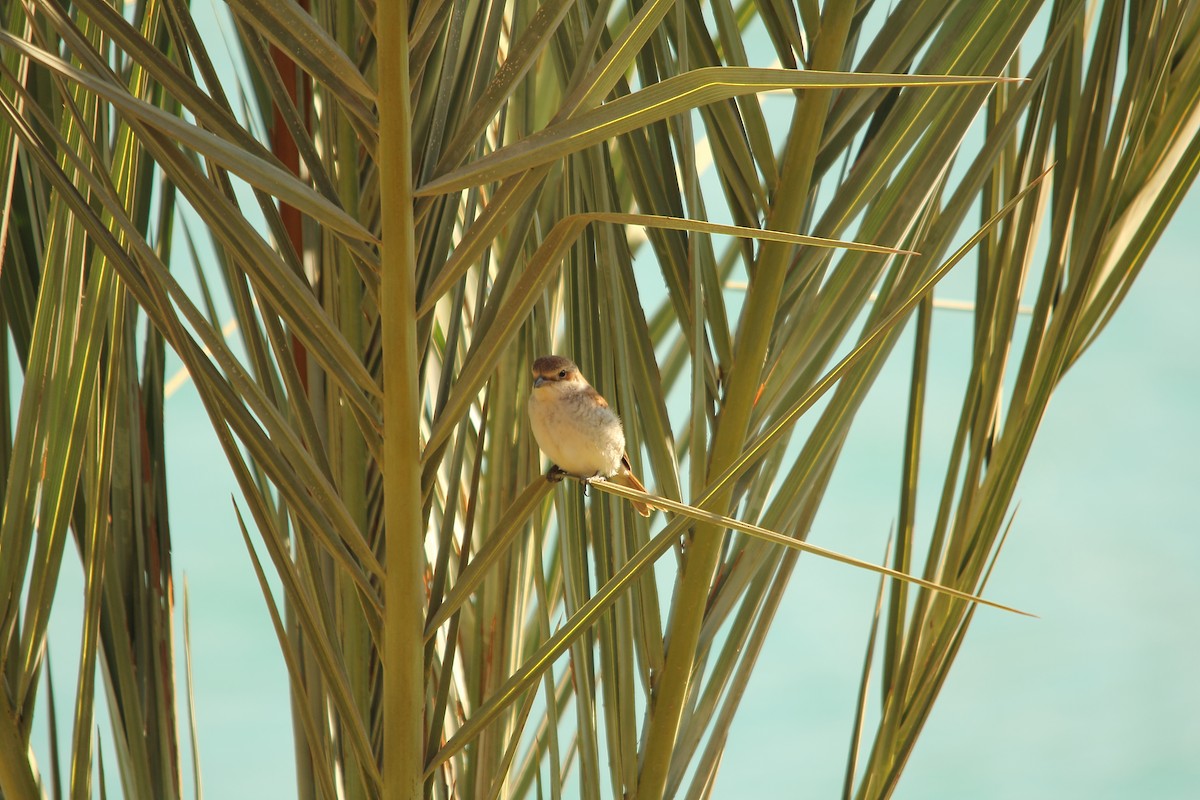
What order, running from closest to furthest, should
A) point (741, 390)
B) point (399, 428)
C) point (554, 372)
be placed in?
1. point (399, 428)
2. point (741, 390)
3. point (554, 372)

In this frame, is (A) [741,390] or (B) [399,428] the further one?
(A) [741,390]

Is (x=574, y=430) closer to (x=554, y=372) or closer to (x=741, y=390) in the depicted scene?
(x=554, y=372)

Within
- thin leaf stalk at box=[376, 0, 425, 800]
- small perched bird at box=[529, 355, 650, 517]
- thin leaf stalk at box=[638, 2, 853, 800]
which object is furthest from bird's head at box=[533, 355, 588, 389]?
thin leaf stalk at box=[376, 0, 425, 800]

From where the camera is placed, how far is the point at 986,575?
0.87m

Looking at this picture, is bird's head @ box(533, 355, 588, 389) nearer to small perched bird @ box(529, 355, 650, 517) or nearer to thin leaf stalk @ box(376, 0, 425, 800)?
small perched bird @ box(529, 355, 650, 517)

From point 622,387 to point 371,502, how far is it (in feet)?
0.54

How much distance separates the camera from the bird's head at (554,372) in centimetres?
101

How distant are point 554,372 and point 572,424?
68mm

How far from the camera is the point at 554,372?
108 centimetres

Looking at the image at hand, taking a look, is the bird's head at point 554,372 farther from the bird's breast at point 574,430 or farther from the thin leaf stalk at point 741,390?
the thin leaf stalk at point 741,390

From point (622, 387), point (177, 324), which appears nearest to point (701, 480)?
point (622, 387)

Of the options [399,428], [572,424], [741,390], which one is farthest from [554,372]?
[399,428]

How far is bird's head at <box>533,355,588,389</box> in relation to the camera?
1.01 m

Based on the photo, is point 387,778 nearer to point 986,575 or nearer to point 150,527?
point 150,527
